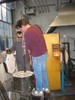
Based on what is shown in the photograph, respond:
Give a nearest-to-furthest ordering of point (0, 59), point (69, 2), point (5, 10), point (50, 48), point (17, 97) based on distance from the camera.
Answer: point (17, 97), point (0, 59), point (50, 48), point (5, 10), point (69, 2)

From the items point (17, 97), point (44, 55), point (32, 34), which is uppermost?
point (32, 34)

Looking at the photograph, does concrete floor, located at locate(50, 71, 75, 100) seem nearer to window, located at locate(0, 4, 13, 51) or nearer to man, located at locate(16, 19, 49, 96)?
man, located at locate(16, 19, 49, 96)

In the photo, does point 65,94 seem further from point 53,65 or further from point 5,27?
point 5,27

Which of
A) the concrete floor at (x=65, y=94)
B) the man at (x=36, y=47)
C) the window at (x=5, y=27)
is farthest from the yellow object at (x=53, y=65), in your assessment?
the man at (x=36, y=47)

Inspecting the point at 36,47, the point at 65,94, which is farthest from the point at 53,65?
the point at 36,47

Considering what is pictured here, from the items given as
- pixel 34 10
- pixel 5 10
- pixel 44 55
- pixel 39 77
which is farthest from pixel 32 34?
pixel 34 10

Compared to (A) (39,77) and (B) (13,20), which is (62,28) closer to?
(B) (13,20)

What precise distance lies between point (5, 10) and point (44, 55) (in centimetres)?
443

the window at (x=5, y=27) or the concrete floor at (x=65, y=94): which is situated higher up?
the window at (x=5, y=27)

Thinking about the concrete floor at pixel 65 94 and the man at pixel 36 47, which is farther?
the concrete floor at pixel 65 94

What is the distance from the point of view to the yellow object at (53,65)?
494cm

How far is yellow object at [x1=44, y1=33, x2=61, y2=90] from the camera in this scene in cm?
494

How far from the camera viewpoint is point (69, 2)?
23.5 feet

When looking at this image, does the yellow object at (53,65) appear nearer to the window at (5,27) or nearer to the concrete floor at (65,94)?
the concrete floor at (65,94)
